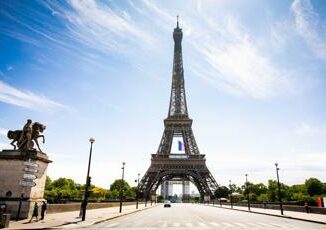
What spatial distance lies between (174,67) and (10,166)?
78.5 m

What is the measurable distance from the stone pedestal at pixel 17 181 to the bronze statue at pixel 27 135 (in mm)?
669

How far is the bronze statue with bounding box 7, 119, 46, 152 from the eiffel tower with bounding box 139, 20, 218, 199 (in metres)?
61.7

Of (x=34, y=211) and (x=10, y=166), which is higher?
(x=10, y=166)

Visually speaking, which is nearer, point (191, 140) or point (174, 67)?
point (191, 140)

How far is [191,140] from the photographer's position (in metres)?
88.1

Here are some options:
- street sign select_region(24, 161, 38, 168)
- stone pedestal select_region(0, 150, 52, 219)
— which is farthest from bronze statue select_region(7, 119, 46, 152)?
street sign select_region(24, 161, 38, 168)

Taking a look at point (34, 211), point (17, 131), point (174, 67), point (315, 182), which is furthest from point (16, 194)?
point (315, 182)

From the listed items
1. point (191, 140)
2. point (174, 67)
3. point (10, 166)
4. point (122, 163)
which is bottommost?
point (10, 166)

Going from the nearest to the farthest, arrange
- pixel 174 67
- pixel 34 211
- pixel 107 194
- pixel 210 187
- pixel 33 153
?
1. pixel 34 211
2. pixel 33 153
3. pixel 210 187
4. pixel 174 67
5. pixel 107 194

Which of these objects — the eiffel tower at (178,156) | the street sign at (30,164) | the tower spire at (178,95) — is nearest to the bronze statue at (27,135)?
the street sign at (30,164)

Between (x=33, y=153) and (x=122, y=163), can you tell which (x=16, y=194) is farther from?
(x=122, y=163)

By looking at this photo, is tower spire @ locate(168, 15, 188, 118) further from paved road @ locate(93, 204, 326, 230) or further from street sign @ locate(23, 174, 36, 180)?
street sign @ locate(23, 174, 36, 180)

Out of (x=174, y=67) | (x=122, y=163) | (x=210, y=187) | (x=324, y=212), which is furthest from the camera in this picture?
(x=174, y=67)

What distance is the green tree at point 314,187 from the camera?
313ft
